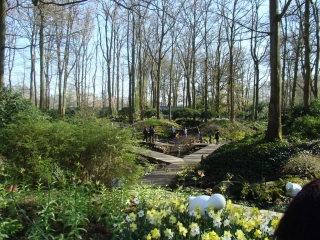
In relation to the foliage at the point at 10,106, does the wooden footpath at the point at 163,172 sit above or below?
below

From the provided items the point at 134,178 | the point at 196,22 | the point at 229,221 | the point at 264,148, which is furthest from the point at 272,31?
the point at 196,22

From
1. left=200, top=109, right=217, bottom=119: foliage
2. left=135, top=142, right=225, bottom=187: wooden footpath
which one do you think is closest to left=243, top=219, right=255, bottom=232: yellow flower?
left=135, top=142, right=225, bottom=187: wooden footpath

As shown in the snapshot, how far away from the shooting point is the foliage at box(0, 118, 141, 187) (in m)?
5.64

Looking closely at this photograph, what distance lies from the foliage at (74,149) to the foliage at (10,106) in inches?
175

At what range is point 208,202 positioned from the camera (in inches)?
145

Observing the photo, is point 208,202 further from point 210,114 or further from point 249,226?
point 210,114

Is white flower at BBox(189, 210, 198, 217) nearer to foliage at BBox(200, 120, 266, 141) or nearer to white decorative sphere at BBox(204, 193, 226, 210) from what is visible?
white decorative sphere at BBox(204, 193, 226, 210)

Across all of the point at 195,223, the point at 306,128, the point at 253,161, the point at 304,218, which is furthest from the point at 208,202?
the point at 306,128

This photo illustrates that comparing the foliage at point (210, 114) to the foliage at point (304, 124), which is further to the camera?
the foliage at point (210, 114)

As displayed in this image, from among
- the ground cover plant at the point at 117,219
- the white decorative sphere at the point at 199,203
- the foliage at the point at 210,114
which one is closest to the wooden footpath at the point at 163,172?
the ground cover plant at the point at 117,219

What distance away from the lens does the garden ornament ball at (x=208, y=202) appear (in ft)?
11.9

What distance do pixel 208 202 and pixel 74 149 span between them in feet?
9.73

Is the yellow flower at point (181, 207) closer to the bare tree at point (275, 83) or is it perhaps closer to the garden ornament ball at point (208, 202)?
the garden ornament ball at point (208, 202)

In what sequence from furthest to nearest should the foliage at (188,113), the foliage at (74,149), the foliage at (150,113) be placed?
the foliage at (150,113), the foliage at (188,113), the foliage at (74,149)
